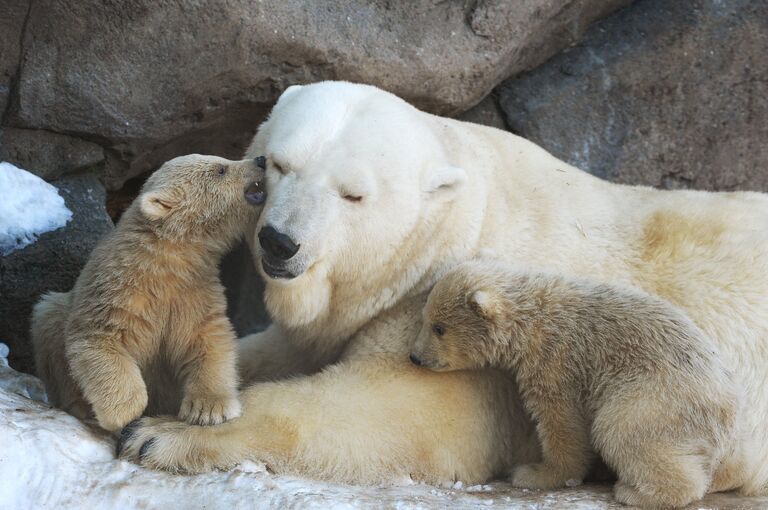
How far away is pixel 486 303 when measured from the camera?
13.2 feet

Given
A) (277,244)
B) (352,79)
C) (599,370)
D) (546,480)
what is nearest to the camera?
(277,244)

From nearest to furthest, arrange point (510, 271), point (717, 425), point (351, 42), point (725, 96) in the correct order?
point (717, 425), point (510, 271), point (351, 42), point (725, 96)

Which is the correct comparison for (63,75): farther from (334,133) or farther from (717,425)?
(717,425)

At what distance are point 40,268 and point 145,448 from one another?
160 cm

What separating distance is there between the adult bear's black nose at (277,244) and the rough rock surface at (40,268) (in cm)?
170

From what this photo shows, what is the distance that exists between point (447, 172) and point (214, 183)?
92 centimetres

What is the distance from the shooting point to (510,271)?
4.18 meters

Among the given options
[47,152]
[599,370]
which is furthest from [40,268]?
[599,370]

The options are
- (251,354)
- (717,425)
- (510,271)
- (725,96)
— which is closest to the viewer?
(717,425)

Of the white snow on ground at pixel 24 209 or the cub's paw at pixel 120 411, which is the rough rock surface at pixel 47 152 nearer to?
the white snow on ground at pixel 24 209

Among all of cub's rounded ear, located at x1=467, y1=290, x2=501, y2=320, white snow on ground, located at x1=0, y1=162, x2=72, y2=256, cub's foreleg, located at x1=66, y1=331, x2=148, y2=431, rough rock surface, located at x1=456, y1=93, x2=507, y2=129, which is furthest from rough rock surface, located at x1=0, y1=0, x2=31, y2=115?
rough rock surface, located at x1=456, y1=93, x2=507, y2=129

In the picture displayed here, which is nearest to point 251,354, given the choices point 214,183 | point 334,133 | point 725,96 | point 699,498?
point 214,183

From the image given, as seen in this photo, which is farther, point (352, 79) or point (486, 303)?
point (352, 79)

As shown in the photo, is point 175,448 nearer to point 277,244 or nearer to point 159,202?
point 277,244
